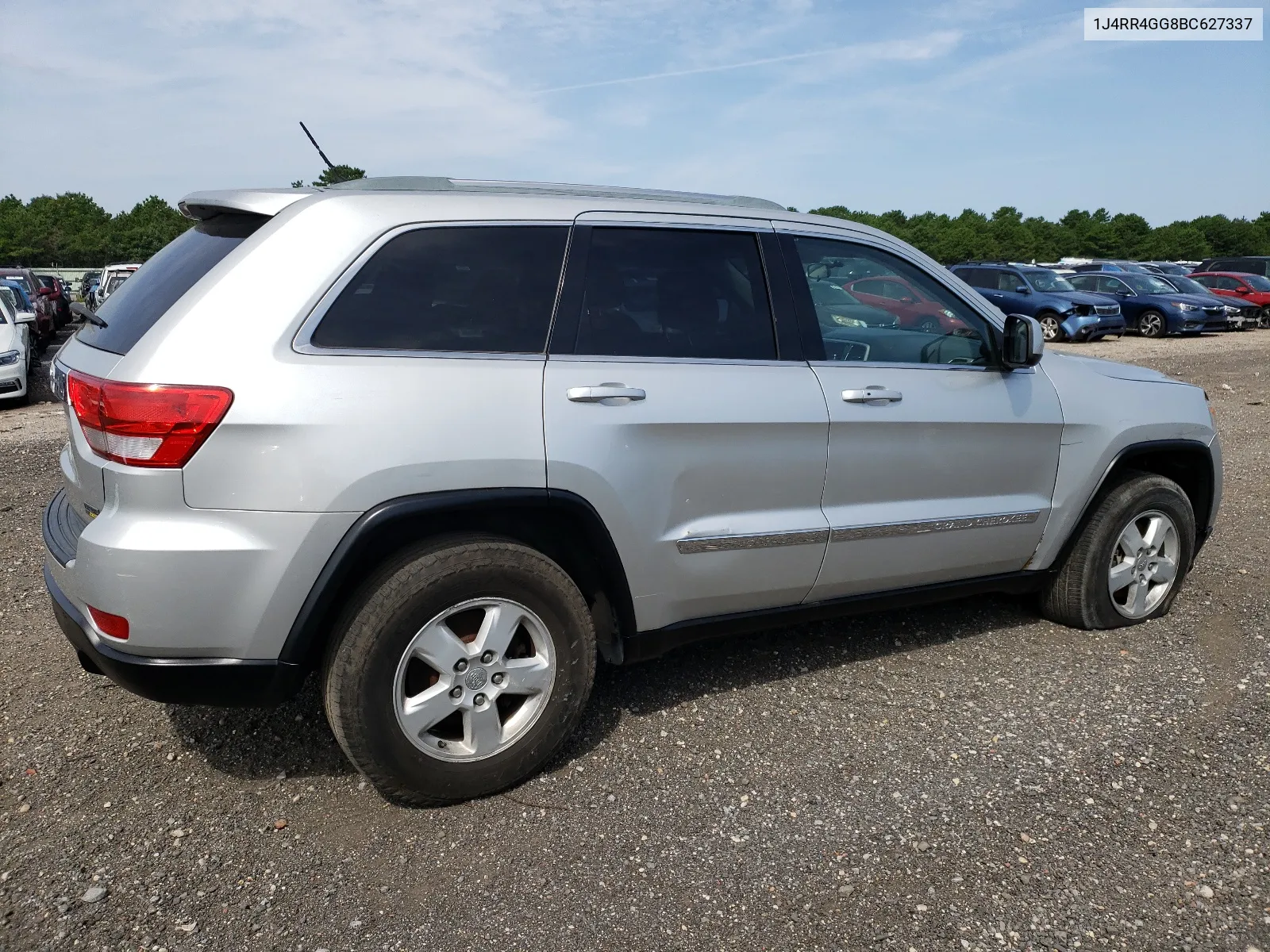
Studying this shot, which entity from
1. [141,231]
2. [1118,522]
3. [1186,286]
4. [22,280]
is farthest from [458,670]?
[141,231]

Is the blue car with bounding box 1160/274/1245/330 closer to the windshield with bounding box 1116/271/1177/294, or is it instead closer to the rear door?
the windshield with bounding box 1116/271/1177/294

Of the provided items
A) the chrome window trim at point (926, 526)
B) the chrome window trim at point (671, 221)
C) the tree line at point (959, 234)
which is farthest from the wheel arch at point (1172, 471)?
the tree line at point (959, 234)

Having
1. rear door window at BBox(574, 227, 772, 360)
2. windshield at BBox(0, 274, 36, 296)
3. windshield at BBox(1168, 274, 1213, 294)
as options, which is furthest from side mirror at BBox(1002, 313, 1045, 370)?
windshield at BBox(1168, 274, 1213, 294)

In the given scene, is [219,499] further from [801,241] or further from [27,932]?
[801,241]

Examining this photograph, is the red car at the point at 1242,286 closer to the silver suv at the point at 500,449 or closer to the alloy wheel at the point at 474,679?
the silver suv at the point at 500,449

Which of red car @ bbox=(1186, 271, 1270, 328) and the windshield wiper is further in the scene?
red car @ bbox=(1186, 271, 1270, 328)

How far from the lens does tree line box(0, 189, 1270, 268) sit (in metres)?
59.5

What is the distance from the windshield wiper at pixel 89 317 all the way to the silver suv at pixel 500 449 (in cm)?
2

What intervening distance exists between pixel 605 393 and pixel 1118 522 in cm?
259

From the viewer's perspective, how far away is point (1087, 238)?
7181 centimetres

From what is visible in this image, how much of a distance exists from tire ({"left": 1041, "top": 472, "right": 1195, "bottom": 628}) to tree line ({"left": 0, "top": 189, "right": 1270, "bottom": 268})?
2356 inches

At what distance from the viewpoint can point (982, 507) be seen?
13.1 ft

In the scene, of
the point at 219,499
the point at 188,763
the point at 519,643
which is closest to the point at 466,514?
the point at 519,643

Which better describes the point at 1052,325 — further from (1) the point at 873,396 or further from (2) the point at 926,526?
(1) the point at 873,396
